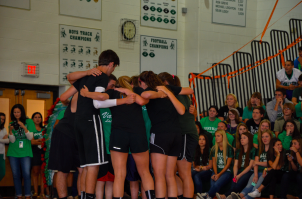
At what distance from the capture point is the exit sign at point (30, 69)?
24.3 feet

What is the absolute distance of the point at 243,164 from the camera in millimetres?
5660

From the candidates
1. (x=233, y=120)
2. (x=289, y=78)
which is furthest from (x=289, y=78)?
(x=233, y=120)

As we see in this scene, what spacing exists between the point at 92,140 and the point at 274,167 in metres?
3.08

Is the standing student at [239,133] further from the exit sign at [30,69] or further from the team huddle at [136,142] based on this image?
the exit sign at [30,69]

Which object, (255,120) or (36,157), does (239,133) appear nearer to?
(255,120)

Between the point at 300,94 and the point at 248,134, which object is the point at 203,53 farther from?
the point at 248,134

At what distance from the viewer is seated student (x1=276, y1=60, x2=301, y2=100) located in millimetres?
7168

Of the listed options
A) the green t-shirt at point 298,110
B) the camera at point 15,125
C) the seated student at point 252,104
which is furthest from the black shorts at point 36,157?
the green t-shirt at point 298,110

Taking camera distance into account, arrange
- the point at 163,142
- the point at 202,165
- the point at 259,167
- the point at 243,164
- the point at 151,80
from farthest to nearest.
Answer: the point at 202,165
the point at 243,164
the point at 259,167
the point at 151,80
the point at 163,142

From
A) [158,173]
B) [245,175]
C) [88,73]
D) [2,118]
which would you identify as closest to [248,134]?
[245,175]

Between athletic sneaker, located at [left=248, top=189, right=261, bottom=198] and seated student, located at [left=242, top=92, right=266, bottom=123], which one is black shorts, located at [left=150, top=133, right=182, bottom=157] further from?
seated student, located at [left=242, top=92, right=266, bottom=123]

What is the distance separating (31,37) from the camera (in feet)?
24.6

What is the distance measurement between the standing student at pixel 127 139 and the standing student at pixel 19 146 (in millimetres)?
3280

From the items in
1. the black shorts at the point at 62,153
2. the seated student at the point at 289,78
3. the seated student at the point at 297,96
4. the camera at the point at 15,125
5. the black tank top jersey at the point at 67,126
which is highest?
the seated student at the point at 289,78
